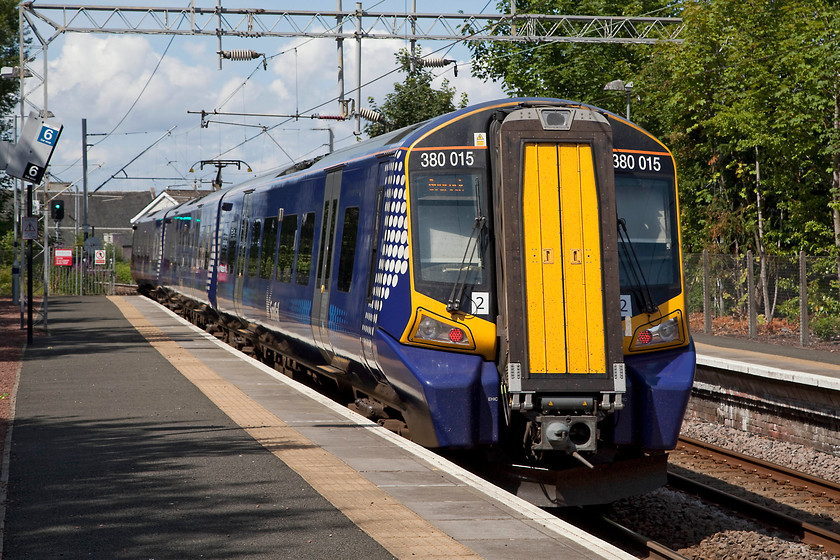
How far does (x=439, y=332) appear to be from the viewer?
8.47 m

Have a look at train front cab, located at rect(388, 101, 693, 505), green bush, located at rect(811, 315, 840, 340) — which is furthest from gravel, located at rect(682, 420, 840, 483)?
train front cab, located at rect(388, 101, 693, 505)

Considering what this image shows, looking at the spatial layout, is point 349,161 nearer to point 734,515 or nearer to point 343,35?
point 734,515

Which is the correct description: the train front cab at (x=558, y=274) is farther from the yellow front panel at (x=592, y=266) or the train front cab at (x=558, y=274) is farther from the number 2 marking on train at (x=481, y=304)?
the number 2 marking on train at (x=481, y=304)

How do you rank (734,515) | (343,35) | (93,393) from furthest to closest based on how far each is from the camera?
1. (343,35)
2. (93,393)
3. (734,515)

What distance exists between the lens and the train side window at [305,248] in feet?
42.6

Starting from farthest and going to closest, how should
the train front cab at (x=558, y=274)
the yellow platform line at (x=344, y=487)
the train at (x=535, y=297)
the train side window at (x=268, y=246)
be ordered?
the train side window at (x=268, y=246) → the train at (x=535, y=297) → the train front cab at (x=558, y=274) → the yellow platform line at (x=344, y=487)

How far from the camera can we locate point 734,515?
9938 millimetres

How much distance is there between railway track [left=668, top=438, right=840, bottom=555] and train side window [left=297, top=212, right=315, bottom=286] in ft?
16.8

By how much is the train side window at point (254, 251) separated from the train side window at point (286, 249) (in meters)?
2.06

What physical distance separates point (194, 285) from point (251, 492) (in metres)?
19.7

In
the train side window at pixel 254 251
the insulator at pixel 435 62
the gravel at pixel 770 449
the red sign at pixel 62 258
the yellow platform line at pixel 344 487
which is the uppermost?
the insulator at pixel 435 62

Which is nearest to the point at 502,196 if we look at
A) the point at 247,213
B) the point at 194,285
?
the point at 247,213

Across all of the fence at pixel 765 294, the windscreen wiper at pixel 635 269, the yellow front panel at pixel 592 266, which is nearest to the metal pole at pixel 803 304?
the fence at pixel 765 294

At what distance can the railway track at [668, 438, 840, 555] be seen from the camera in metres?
9.24
